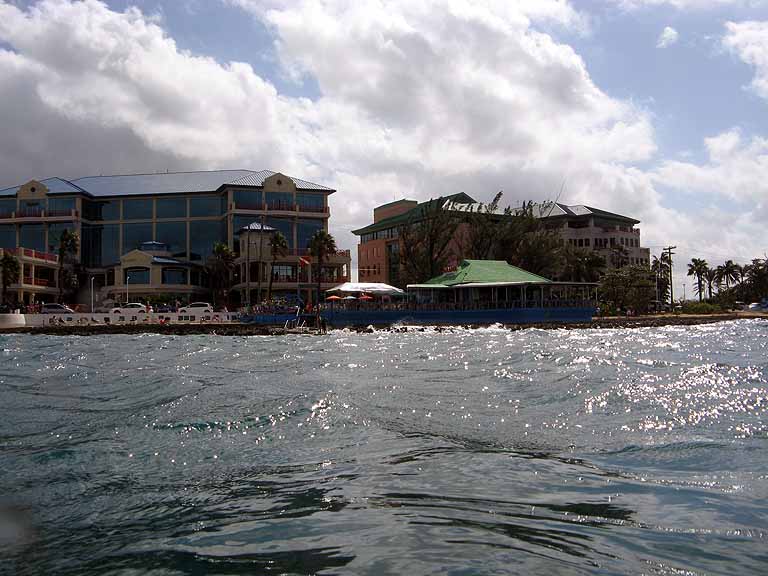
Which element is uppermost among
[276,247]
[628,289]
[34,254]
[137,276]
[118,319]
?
[276,247]

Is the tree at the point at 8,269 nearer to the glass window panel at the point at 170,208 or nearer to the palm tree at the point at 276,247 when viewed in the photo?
the glass window panel at the point at 170,208

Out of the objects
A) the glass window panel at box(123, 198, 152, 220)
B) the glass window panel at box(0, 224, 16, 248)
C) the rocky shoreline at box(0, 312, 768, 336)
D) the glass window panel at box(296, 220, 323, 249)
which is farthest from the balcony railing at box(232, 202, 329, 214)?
the rocky shoreline at box(0, 312, 768, 336)

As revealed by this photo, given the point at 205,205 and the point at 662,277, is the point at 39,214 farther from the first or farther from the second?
the point at 662,277

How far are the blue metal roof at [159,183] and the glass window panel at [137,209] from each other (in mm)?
776

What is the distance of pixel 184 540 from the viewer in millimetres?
4930

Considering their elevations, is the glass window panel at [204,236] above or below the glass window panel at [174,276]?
above

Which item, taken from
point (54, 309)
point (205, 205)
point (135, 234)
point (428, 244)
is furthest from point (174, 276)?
point (428, 244)

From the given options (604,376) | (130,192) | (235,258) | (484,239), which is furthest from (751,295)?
(604,376)

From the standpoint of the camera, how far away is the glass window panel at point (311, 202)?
238ft

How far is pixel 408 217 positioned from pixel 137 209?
30.9 m

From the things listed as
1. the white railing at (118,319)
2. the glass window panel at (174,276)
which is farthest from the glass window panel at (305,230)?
the white railing at (118,319)

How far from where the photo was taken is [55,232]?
2803 inches

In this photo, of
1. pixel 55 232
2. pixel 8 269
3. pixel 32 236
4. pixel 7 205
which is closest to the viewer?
pixel 8 269

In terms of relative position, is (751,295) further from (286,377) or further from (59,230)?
(286,377)
